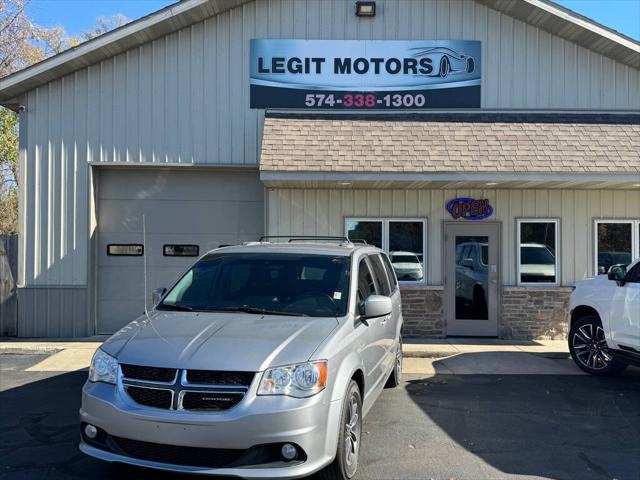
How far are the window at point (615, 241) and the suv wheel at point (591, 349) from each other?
323cm

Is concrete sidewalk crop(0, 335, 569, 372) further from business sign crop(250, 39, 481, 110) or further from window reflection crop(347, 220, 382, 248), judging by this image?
business sign crop(250, 39, 481, 110)

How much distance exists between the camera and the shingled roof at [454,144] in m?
9.40

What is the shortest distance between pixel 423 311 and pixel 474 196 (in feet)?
8.03

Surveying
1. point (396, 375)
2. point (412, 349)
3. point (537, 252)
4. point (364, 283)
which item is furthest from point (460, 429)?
point (537, 252)

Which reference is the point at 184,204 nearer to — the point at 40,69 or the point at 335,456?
the point at 40,69

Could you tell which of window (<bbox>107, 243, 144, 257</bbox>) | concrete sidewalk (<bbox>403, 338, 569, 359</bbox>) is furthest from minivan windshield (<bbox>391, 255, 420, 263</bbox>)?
window (<bbox>107, 243, 144, 257</bbox>)

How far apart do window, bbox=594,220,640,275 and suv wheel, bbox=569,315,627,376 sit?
3.23 meters

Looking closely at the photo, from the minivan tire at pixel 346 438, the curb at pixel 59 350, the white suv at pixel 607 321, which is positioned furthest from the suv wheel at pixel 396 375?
the white suv at pixel 607 321

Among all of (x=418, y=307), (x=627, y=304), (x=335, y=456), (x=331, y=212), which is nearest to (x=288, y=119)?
(x=331, y=212)

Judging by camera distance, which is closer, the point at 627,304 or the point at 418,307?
the point at 627,304

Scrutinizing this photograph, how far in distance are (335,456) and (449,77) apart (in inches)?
354

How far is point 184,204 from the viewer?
11.2 metres

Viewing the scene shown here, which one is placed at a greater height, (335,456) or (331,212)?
(331,212)

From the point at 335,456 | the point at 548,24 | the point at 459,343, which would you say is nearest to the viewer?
the point at 335,456
